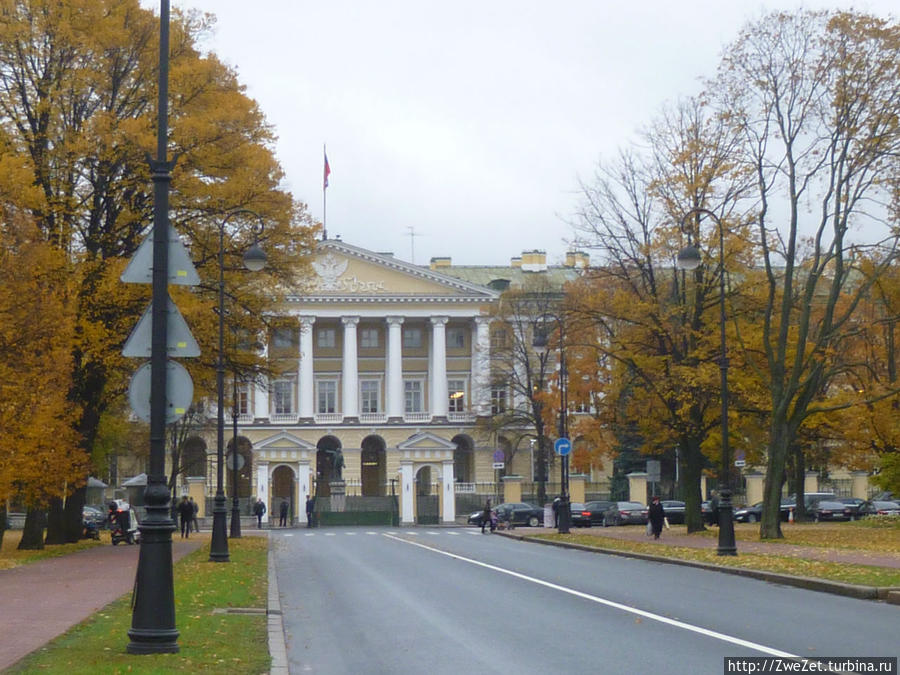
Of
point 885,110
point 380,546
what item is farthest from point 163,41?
point 380,546

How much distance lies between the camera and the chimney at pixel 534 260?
109 metres

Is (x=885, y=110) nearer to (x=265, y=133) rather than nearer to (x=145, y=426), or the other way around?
(x=265, y=133)

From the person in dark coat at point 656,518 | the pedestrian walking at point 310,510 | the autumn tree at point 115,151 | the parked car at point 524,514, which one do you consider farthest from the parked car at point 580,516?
the autumn tree at point 115,151

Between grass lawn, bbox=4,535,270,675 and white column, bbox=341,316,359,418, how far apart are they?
241 ft

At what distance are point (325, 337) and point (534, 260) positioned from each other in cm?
2214

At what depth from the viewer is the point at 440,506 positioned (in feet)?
260

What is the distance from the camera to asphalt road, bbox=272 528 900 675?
39.9 feet

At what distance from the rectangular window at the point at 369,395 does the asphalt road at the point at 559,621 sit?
6976cm

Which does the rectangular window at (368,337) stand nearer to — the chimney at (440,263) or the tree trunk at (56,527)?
the chimney at (440,263)

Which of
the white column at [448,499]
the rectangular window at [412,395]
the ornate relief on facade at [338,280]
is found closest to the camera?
the white column at [448,499]

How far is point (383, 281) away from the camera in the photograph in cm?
9581

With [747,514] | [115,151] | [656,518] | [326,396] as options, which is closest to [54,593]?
[115,151]

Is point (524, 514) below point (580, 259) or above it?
below

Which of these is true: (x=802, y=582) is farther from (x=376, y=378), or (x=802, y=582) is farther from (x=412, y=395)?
(x=376, y=378)
